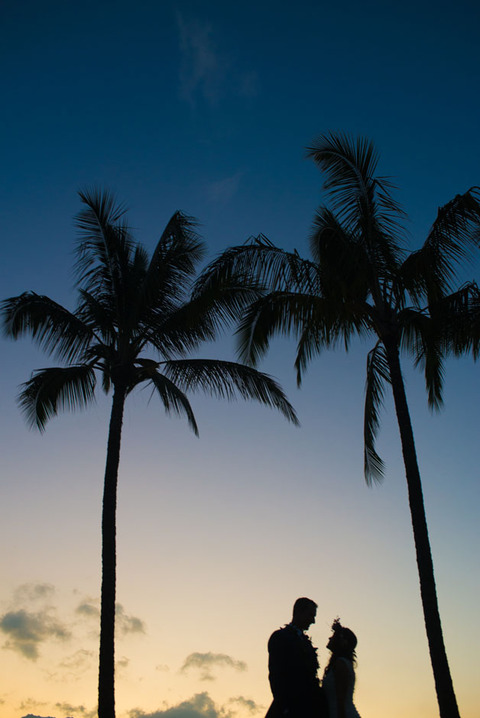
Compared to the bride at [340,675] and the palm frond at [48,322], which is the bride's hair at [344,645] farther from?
the palm frond at [48,322]

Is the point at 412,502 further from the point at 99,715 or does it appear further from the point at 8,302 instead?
the point at 8,302

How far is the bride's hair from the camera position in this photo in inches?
229

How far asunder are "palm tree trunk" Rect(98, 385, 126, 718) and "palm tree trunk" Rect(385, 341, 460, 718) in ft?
18.0

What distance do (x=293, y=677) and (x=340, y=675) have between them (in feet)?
2.47

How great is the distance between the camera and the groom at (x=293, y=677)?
16.8 ft

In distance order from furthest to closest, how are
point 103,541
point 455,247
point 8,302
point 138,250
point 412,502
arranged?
point 138,250 → point 8,302 → point 103,541 → point 455,247 → point 412,502

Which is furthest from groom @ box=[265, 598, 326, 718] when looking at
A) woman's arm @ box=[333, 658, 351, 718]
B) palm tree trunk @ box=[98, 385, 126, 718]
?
palm tree trunk @ box=[98, 385, 126, 718]

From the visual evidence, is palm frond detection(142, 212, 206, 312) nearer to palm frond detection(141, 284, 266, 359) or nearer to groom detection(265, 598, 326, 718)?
palm frond detection(141, 284, 266, 359)

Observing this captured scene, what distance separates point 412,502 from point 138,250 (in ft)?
30.2

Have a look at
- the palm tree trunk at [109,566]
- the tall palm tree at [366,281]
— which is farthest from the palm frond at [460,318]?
the palm tree trunk at [109,566]

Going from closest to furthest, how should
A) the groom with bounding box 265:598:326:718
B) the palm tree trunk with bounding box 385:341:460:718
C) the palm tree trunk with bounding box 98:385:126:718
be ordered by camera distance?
the groom with bounding box 265:598:326:718
the palm tree trunk with bounding box 385:341:460:718
the palm tree trunk with bounding box 98:385:126:718

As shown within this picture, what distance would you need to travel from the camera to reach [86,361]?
45.4ft

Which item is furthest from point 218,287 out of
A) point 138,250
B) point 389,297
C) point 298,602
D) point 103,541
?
point 298,602

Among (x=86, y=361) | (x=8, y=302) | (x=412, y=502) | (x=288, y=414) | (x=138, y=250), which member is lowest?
(x=412, y=502)
